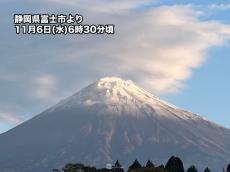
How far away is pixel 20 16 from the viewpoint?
349ft

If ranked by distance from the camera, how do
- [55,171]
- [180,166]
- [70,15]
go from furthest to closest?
[55,171] → [180,166] → [70,15]

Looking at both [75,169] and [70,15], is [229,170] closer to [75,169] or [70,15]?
[75,169]

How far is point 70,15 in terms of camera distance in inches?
3952

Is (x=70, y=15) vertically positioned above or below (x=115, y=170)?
above

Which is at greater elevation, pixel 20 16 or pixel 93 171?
pixel 20 16

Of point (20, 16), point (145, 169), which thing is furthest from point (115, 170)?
point (20, 16)

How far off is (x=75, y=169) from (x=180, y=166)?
18418 mm

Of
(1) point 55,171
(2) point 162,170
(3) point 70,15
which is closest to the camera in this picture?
(3) point 70,15

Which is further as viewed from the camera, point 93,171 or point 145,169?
point 93,171

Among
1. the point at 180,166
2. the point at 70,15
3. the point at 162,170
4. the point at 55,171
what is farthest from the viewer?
the point at 55,171

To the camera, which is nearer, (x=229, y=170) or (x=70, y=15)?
(x=70, y=15)

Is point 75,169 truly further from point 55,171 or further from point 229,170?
point 229,170

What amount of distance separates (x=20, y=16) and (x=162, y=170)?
29.3 meters

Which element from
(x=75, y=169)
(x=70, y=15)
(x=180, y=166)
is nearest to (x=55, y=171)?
(x=75, y=169)
